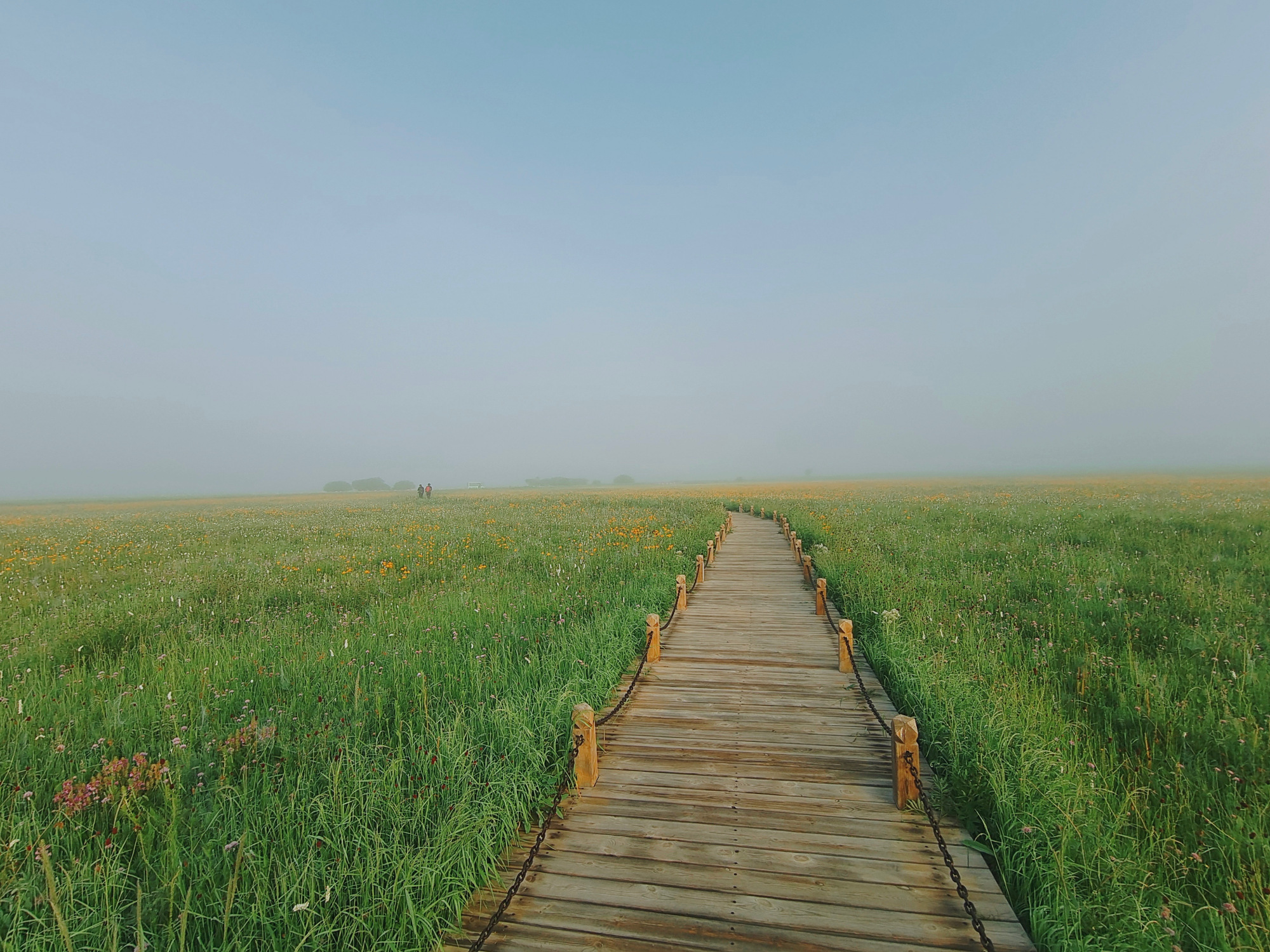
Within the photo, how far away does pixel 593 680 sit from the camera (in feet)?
18.1

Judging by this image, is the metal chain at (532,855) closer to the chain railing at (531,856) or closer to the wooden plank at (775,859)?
the chain railing at (531,856)

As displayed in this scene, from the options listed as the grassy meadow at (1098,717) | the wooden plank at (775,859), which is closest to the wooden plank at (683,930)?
the wooden plank at (775,859)

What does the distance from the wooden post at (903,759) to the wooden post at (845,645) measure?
7.87ft

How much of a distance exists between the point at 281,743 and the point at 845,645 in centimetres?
597

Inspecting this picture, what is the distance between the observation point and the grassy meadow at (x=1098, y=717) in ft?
9.34

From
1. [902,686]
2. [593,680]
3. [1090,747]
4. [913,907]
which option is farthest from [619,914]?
[1090,747]

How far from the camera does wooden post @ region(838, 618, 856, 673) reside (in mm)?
6121

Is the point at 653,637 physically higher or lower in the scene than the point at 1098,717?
higher

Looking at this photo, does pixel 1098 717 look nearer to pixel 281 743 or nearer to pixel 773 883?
pixel 773 883

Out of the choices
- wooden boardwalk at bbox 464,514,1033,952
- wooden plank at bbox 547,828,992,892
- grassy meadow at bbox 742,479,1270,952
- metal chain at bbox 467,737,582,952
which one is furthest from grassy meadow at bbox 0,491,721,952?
grassy meadow at bbox 742,479,1270,952

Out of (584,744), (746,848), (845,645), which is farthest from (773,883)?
(845,645)

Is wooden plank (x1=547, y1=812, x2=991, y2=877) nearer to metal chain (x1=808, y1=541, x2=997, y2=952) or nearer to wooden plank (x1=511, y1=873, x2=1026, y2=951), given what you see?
metal chain (x1=808, y1=541, x2=997, y2=952)

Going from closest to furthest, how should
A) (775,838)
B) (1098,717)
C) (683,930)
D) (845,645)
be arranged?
(683,930)
(775,838)
(1098,717)
(845,645)

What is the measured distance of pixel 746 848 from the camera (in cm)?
323
